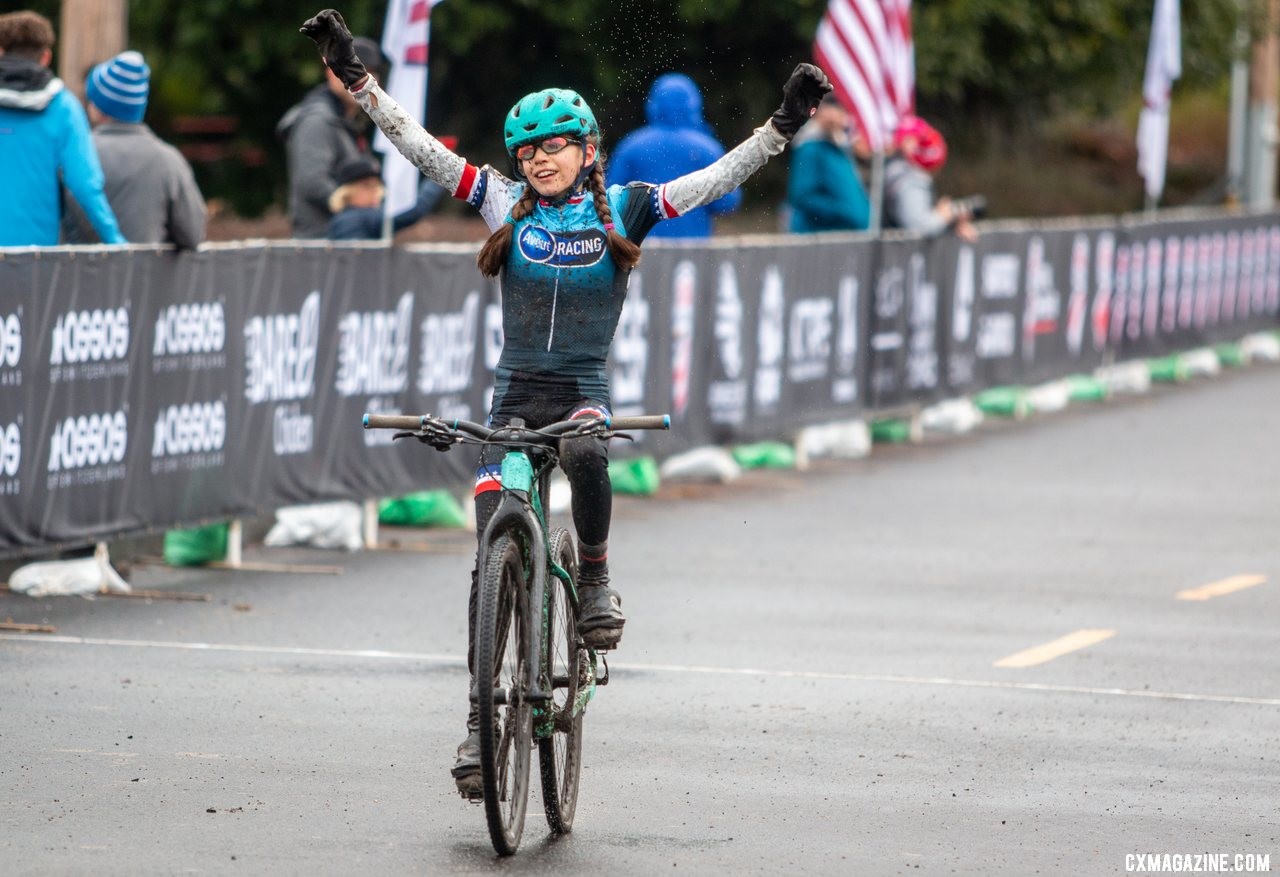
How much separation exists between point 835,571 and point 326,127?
369cm

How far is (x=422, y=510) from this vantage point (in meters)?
14.1

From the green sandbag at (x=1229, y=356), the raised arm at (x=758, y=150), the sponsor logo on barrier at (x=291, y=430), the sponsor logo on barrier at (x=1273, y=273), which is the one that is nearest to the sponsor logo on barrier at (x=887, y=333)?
the sponsor logo on barrier at (x=291, y=430)

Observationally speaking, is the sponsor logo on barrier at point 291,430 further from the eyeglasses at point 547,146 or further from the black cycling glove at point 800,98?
the black cycling glove at point 800,98

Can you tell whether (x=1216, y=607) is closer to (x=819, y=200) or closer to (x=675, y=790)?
(x=675, y=790)

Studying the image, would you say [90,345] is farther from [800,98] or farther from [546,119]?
[800,98]

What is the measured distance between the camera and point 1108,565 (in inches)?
513

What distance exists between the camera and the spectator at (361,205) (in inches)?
529

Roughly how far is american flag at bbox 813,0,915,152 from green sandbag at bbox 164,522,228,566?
835cm

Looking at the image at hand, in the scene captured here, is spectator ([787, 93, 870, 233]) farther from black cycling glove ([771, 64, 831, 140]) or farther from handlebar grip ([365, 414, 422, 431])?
handlebar grip ([365, 414, 422, 431])

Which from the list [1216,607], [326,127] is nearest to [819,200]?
[326,127]

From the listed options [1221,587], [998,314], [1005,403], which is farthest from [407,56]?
[1005,403]

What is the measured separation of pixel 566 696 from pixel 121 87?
236 inches

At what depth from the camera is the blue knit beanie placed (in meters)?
12.0

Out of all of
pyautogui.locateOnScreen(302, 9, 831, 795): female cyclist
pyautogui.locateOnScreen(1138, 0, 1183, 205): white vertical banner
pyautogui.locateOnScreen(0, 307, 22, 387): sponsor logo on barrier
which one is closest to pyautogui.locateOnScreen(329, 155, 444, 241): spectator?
pyautogui.locateOnScreen(0, 307, 22, 387): sponsor logo on barrier
